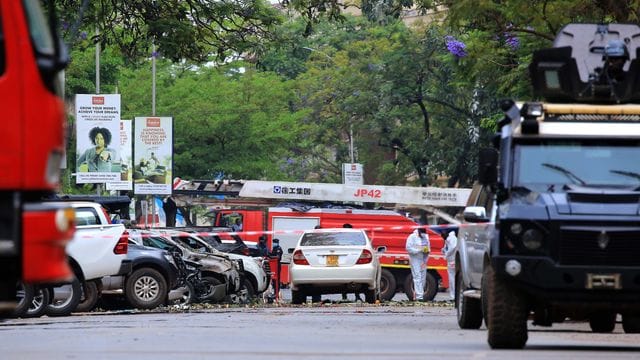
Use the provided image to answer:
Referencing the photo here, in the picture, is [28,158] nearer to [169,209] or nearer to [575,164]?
[575,164]

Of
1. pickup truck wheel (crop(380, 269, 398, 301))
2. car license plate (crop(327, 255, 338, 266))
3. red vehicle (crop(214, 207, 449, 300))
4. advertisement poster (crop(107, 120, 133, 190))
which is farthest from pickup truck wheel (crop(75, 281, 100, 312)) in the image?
pickup truck wheel (crop(380, 269, 398, 301))

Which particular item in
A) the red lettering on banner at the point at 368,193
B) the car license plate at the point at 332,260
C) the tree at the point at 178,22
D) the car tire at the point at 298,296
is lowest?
the car tire at the point at 298,296

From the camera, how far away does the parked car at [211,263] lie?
2998 cm

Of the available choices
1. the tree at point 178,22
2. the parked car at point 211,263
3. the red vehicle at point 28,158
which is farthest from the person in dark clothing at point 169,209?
the red vehicle at point 28,158

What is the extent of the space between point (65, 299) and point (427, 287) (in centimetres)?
1474

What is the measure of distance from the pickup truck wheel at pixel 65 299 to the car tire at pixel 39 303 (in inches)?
13.8

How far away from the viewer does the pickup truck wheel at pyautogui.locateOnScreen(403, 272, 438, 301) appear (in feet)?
121

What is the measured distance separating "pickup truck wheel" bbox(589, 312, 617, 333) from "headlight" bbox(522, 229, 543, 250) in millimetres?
2148

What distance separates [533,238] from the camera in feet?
45.7

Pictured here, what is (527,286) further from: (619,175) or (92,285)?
(92,285)

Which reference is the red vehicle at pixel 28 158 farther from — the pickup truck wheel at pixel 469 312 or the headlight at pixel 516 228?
the pickup truck wheel at pixel 469 312

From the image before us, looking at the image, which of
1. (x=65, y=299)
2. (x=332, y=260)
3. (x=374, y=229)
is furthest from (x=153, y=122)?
(x=65, y=299)

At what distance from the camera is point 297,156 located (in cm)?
7044

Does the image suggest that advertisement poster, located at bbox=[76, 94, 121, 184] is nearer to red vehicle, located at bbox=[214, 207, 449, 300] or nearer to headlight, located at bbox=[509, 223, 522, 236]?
red vehicle, located at bbox=[214, 207, 449, 300]
